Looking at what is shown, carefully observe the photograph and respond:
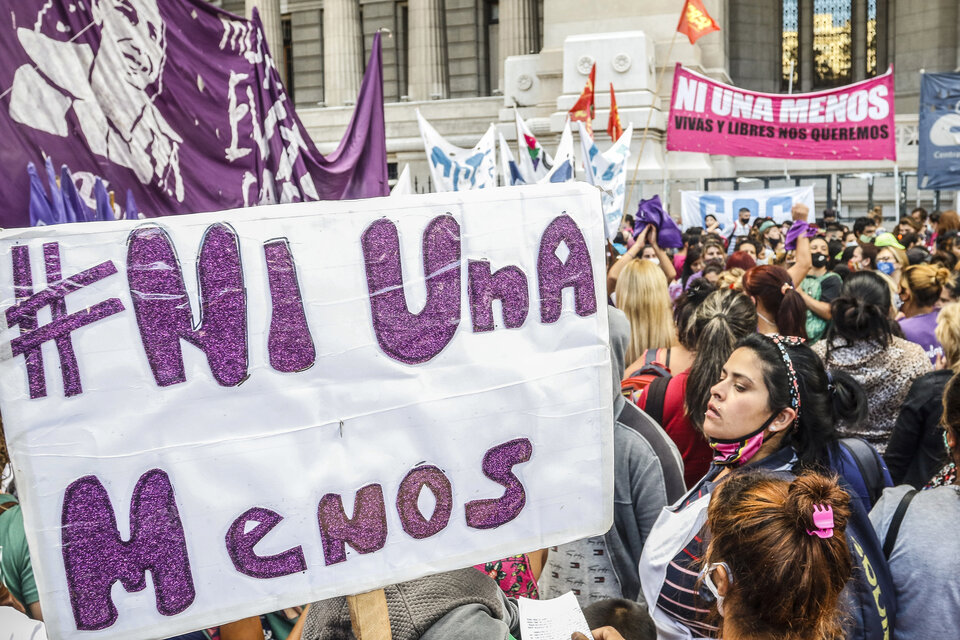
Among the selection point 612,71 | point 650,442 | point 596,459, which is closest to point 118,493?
point 596,459

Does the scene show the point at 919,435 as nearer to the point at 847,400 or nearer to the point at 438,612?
the point at 847,400

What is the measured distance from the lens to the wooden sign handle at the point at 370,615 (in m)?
2.14

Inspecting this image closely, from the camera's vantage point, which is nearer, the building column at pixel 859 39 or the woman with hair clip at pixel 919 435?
the woman with hair clip at pixel 919 435

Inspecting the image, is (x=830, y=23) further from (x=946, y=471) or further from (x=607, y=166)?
(x=946, y=471)

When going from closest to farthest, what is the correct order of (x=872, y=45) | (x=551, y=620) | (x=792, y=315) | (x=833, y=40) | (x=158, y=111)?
1. (x=551, y=620)
2. (x=158, y=111)
3. (x=792, y=315)
4. (x=872, y=45)
5. (x=833, y=40)

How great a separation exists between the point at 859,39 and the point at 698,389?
3249 cm

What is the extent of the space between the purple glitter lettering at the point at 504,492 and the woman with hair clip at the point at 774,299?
3.08 m

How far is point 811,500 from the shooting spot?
189 cm

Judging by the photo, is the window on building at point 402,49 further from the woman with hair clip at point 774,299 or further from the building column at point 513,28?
the woman with hair clip at point 774,299

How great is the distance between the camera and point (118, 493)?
204 cm

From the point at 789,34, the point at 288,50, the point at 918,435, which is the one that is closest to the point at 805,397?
the point at 918,435

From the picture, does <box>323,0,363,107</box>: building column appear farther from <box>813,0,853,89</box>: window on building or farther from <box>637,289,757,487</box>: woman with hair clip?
<box>637,289,757,487</box>: woman with hair clip

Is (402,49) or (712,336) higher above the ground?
(402,49)

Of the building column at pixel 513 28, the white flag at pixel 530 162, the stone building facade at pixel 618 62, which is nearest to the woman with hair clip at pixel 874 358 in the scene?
the white flag at pixel 530 162
